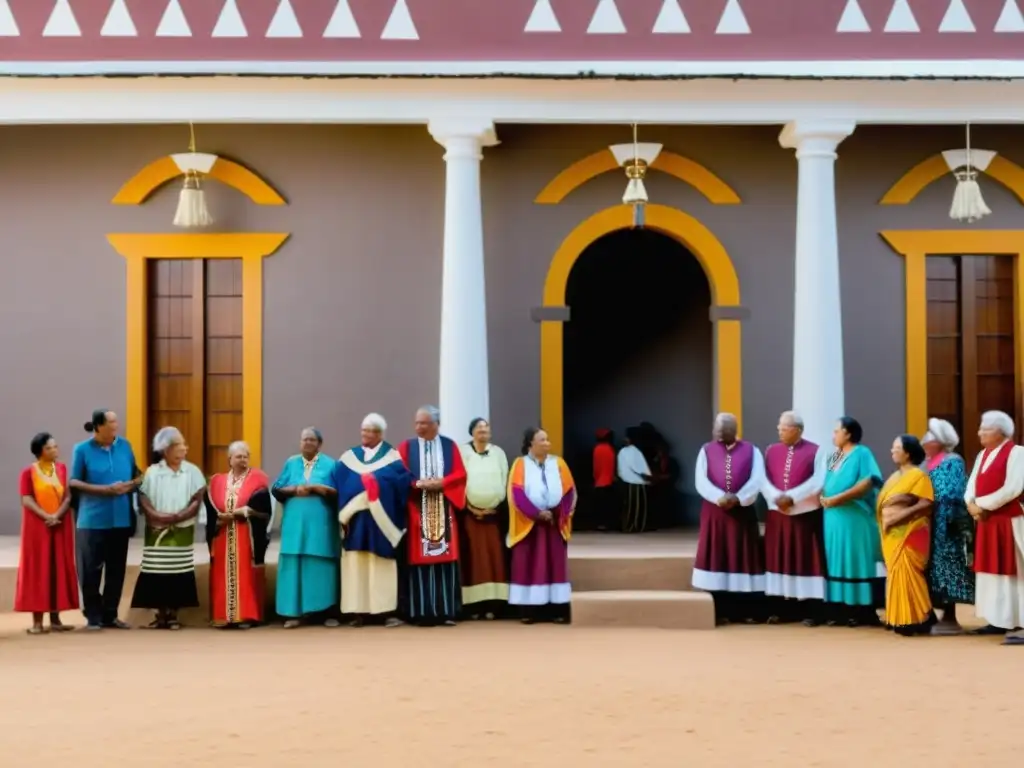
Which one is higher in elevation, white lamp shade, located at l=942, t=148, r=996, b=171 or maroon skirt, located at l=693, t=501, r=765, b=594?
white lamp shade, located at l=942, t=148, r=996, b=171

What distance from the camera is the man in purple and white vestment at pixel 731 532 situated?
32.9 ft

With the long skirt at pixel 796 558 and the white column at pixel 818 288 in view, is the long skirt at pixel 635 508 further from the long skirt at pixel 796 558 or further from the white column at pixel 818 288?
the long skirt at pixel 796 558

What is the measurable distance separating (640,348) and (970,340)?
4.15m

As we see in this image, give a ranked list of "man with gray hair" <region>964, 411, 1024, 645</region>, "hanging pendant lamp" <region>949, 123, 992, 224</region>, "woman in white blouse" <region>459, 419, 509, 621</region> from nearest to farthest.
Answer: "man with gray hair" <region>964, 411, 1024, 645</region> → "woman in white blouse" <region>459, 419, 509, 621</region> → "hanging pendant lamp" <region>949, 123, 992, 224</region>

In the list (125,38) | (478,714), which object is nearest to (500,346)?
(125,38)

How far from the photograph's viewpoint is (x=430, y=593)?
989 centimetres

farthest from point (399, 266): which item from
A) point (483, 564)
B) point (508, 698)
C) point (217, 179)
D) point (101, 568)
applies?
point (508, 698)

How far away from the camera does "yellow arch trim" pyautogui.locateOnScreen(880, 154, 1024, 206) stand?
12.6 m

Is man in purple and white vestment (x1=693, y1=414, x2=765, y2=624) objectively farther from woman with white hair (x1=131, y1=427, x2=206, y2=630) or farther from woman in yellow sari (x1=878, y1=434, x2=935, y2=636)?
woman with white hair (x1=131, y1=427, x2=206, y2=630)

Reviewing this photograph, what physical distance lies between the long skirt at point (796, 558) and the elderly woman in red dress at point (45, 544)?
17.2 feet

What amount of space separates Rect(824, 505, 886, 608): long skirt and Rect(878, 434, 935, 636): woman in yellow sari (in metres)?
0.30

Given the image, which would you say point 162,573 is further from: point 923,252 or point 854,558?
point 923,252

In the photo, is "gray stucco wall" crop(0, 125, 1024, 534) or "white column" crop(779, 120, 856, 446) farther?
"gray stucco wall" crop(0, 125, 1024, 534)

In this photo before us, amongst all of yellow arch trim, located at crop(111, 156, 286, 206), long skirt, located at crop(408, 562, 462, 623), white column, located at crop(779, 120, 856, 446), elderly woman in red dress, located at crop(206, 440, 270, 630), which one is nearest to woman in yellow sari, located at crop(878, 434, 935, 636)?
white column, located at crop(779, 120, 856, 446)
